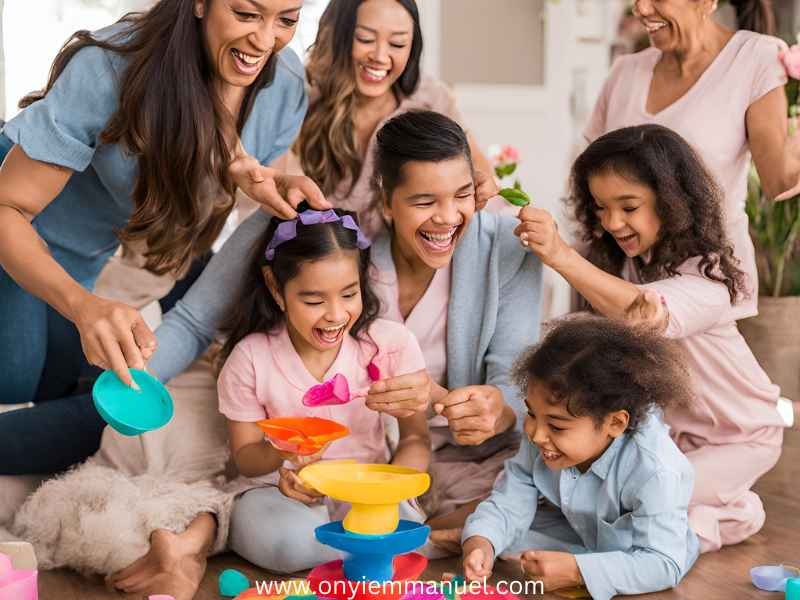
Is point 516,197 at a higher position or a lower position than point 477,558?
higher

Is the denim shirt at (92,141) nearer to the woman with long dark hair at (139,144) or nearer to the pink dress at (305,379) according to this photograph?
the woman with long dark hair at (139,144)

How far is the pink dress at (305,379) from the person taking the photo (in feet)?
6.21

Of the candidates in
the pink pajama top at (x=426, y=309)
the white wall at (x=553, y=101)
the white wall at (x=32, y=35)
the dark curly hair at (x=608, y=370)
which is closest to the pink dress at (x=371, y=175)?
the pink pajama top at (x=426, y=309)

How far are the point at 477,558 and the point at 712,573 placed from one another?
0.46 m

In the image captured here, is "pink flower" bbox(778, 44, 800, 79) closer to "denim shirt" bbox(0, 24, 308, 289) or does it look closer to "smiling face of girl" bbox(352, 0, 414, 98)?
"smiling face of girl" bbox(352, 0, 414, 98)

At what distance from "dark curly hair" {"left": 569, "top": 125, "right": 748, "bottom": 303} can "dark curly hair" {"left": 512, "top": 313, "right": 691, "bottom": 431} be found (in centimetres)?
33

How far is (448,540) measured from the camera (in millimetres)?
1811

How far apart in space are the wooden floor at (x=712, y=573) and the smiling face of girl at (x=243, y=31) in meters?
0.86

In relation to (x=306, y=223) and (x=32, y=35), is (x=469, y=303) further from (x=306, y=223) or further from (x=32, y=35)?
(x=32, y=35)

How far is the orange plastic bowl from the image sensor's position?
1675mm

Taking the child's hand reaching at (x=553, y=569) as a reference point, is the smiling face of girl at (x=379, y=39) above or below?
above

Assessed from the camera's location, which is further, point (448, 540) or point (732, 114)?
point (732, 114)

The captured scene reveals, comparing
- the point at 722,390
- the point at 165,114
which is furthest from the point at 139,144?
the point at 722,390

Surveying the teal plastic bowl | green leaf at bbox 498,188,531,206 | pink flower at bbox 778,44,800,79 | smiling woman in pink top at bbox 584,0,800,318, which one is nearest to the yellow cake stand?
the teal plastic bowl
